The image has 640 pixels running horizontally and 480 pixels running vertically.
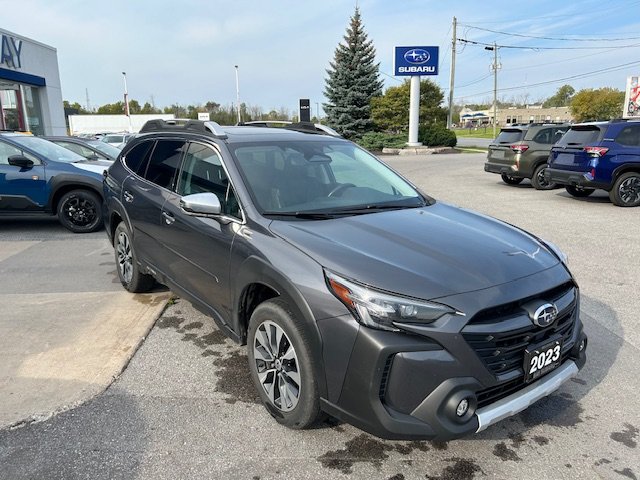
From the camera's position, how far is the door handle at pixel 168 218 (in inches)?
157

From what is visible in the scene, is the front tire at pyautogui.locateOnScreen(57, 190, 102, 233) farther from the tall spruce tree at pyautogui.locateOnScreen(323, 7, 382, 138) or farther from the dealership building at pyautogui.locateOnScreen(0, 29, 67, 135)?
the tall spruce tree at pyautogui.locateOnScreen(323, 7, 382, 138)

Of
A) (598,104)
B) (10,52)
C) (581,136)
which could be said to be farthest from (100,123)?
(598,104)

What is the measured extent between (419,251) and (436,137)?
30641mm

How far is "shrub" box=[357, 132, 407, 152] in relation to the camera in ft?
104

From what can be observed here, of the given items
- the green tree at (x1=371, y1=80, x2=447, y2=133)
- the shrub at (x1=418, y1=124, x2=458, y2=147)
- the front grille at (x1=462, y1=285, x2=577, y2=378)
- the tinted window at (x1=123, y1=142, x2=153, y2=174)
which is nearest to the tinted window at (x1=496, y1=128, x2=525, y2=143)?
the tinted window at (x1=123, y1=142, x2=153, y2=174)

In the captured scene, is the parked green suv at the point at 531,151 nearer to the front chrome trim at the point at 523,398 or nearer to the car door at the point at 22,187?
the car door at the point at 22,187

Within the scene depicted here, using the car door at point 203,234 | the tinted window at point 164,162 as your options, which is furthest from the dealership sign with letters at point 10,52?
the car door at point 203,234

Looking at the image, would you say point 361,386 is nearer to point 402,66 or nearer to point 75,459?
point 75,459

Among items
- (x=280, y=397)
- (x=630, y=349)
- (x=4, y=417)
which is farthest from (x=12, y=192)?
(x=630, y=349)

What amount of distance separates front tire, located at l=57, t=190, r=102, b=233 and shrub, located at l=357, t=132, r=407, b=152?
79.8 feet

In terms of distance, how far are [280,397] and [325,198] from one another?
4.64 feet

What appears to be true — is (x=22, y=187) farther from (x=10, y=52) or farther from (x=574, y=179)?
(x=10, y=52)

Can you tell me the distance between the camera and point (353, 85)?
34.1 meters

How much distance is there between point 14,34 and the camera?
21562 mm
